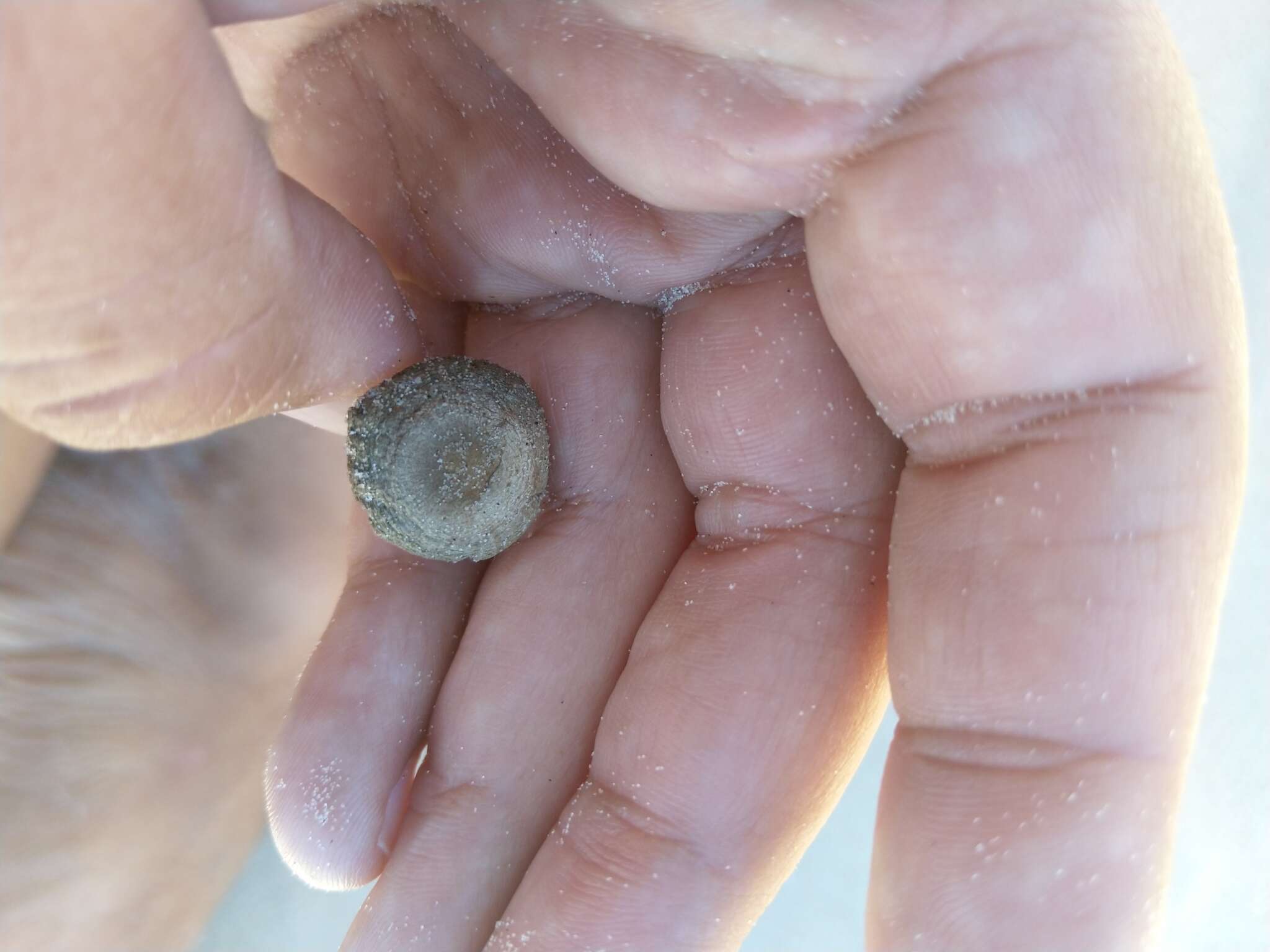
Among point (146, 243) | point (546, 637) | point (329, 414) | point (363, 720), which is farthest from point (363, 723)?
point (146, 243)

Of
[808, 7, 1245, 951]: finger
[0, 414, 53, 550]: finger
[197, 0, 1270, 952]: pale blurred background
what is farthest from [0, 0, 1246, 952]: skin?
[197, 0, 1270, 952]: pale blurred background

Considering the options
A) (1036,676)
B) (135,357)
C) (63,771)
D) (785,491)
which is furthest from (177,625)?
(1036,676)

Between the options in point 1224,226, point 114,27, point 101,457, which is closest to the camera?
point 114,27

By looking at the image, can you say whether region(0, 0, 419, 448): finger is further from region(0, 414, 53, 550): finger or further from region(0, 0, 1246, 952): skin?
region(0, 414, 53, 550): finger

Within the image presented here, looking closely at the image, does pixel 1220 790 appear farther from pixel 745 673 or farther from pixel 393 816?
pixel 393 816

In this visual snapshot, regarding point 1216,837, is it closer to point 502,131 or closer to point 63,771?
point 502,131

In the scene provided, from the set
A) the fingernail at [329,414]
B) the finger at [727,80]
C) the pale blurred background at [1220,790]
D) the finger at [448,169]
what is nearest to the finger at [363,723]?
the fingernail at [329,414]
